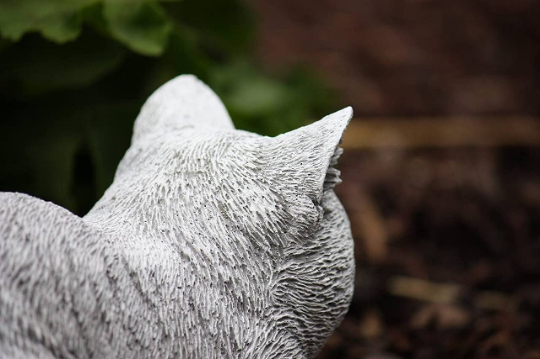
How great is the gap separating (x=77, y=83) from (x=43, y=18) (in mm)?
162

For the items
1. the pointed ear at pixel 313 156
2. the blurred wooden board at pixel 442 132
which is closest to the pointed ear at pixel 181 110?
the pointed ear at pixel 313 156

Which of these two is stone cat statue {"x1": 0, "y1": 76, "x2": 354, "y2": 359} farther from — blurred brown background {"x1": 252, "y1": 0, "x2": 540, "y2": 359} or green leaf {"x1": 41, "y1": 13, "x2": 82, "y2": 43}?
blurred brown background {"x1": 252, "y1": 0, "x2": 540, "y2": 359}

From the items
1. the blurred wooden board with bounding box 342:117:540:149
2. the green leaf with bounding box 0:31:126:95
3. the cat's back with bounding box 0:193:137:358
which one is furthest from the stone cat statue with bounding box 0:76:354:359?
the blurred wooden board with bounding box 342:117:540:149

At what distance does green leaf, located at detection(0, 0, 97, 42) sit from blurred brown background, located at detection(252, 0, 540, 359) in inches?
33.5

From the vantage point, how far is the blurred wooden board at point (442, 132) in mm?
2182

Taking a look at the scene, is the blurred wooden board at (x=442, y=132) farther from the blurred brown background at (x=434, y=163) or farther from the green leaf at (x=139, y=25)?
the green leaf at (x=139, y=25)

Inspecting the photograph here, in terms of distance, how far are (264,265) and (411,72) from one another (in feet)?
7.37

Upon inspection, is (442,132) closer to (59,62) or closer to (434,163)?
(434,163)

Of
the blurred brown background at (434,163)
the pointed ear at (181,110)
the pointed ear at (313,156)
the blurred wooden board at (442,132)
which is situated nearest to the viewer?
the pointed ear at (313,156)

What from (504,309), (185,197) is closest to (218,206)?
(185,197)

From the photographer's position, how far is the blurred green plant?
44.6 inches

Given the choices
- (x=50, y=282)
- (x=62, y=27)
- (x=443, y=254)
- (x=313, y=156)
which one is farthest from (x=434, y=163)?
(x=50, y=282)

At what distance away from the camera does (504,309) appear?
1.35 metres

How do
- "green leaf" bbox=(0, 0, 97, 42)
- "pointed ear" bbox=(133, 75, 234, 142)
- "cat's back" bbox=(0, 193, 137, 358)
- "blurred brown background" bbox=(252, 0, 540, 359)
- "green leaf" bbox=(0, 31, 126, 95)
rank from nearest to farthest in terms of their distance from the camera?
"cat's back" bbox=(0, 193, 137, 358)
"pointed ear" bbox=(133, 75, 234, 142)
"green leaf" bbox=(0, 0, 97, 42)
"green leaf" bbox=(0, 31, 126, 95)
"blurred brown background" bbox=(252, 0, 540, 359)
